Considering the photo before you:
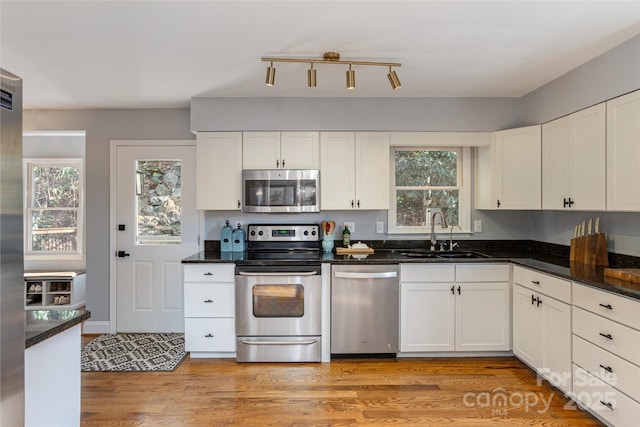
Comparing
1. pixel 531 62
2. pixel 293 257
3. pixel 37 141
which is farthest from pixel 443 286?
pixel 37 141

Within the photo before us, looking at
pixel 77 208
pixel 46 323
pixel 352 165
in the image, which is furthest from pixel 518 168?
pixel 77 208

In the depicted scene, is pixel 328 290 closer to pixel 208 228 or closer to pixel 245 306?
pixel 245 306

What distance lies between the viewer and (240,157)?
3.60 metres

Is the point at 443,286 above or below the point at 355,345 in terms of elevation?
above

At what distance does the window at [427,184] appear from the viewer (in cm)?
391

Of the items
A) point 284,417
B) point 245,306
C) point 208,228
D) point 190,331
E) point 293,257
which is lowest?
point 284,417

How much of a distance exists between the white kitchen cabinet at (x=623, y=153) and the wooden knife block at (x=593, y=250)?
405 millimetres

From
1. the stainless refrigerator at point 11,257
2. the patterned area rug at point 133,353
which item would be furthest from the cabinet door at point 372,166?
the stainless refrigerator at point 11,257

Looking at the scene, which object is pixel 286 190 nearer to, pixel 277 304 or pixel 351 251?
pixel 351 251

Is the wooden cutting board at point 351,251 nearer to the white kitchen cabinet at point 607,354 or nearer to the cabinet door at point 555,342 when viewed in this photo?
the cabinet door at point 555,342

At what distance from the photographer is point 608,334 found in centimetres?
214

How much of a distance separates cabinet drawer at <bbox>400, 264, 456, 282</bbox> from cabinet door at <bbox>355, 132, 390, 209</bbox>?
0.72 metres

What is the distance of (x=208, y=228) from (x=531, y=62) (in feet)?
10.4

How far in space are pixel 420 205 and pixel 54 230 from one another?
482cm
